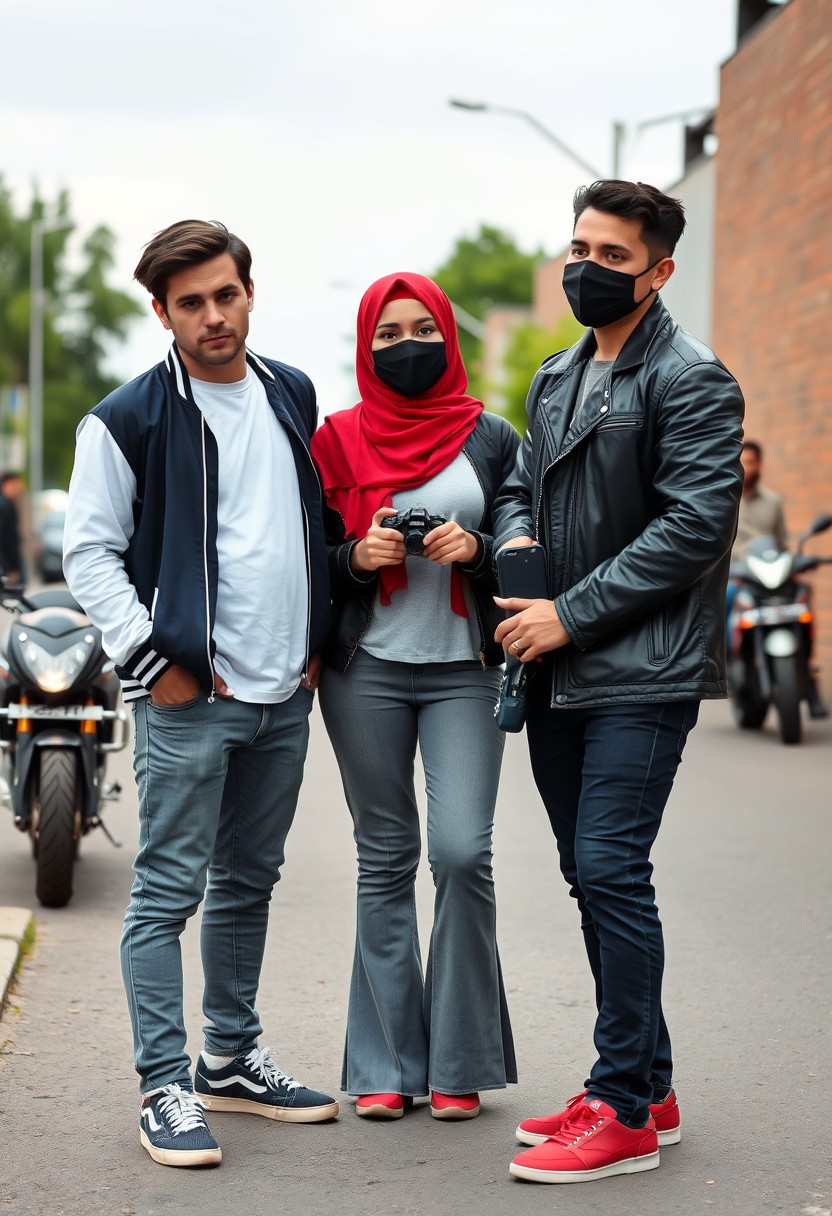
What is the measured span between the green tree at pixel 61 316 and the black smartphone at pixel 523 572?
7091 centimetres

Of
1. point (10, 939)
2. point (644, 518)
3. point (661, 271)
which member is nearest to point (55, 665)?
point (10, 939)

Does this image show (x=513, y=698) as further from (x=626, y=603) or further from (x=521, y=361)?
(x=521, y=361)

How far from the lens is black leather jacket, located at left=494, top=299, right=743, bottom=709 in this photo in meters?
3.72

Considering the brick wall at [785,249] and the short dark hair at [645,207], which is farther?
the brick wall at [785,249]

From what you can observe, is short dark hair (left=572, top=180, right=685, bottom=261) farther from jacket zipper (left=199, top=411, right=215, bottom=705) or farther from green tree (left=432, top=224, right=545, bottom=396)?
green tree (left=432, top=224, right=545, bottom=396)

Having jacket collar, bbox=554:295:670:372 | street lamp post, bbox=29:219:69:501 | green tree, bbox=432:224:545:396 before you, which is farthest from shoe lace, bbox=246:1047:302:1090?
green tree, bbox=432:224:545:396

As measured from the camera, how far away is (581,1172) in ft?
12.3

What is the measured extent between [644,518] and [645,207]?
2.34 ft

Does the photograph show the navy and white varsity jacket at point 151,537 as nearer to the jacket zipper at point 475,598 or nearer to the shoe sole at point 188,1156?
the jacket zipper at point 475,598

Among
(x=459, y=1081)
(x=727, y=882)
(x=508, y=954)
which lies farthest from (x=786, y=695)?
(x=459, y=1081)

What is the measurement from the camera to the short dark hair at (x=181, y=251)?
395 cm

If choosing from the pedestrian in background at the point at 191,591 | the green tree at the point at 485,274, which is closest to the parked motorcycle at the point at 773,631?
the pedestrian in background at the point at 191,591

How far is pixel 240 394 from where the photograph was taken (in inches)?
162

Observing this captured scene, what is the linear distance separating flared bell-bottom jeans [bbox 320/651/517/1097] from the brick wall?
11.0 m
